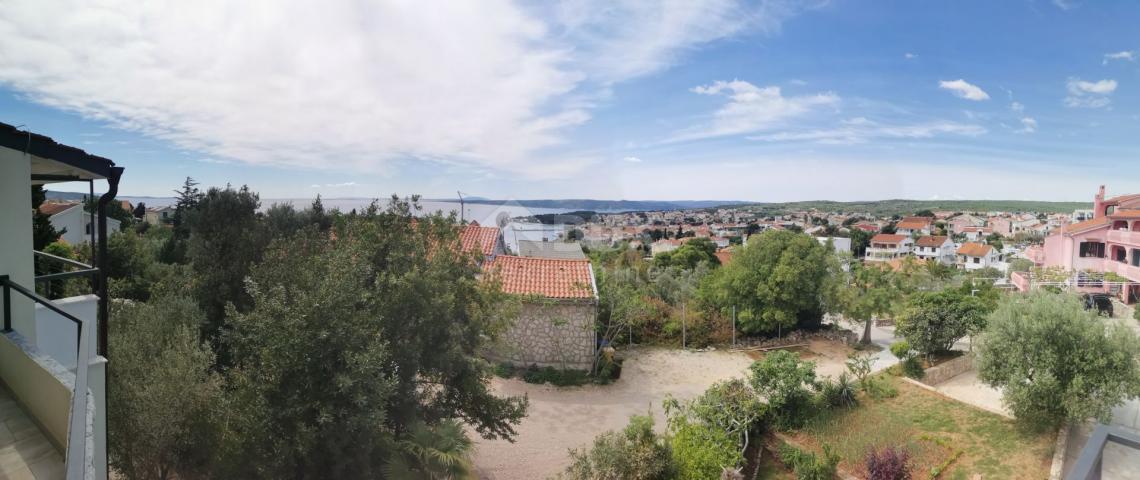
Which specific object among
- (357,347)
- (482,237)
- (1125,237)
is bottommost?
(357,347)

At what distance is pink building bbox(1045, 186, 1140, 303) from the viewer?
88.2 feet

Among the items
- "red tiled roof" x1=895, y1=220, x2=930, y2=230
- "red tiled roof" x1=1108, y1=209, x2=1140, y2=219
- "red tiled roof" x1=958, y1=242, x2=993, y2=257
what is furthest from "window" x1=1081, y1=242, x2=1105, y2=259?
"red tiled roof" x1=895, y1=220, x2=930, y2=230

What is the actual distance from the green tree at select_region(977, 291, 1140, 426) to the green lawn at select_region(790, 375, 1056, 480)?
695mm

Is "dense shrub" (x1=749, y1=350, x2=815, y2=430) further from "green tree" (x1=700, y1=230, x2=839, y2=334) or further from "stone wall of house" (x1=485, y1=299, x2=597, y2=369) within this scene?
"green tree" (x1=700, y1=230, x2=839, y2=334)

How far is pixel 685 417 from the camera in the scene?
10.6 m

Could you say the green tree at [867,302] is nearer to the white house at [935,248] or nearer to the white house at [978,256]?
the white house at [978,256]

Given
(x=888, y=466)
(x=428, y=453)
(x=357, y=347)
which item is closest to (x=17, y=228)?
(x=357, y=347)

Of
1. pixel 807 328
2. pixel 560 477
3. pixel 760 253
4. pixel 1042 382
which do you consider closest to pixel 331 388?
pixel 560 477

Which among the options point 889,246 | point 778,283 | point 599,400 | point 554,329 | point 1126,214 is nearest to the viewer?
point 599,400

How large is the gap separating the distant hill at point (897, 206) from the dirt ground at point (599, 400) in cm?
7785

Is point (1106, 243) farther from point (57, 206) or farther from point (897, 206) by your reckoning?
point (897, 206)

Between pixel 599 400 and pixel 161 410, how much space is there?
984 cm

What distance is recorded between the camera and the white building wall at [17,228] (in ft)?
15.4

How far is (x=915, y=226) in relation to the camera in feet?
264
